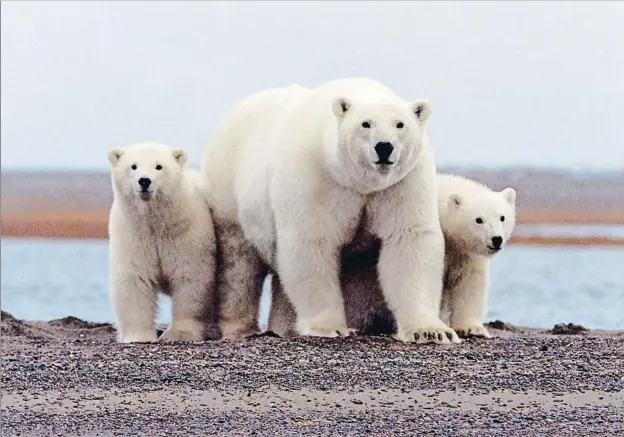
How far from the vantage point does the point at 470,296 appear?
25.8 feet

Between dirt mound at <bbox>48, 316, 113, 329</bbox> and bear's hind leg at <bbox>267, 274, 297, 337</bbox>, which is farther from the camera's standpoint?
dirt mound at <bbox>48, 316, 113, 329</bbox>

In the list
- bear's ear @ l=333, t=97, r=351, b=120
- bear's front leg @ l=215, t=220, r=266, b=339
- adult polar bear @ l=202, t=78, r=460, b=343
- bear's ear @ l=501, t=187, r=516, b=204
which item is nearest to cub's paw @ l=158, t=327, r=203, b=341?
bear's front leg @ l=215, t=220, r=266, b=339

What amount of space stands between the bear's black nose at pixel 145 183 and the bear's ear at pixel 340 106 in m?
1.31

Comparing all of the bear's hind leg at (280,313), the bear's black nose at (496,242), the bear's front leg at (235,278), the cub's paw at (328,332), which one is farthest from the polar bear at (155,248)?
the bear's black nose at (496,242)

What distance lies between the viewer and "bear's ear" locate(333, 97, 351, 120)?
23.4 ft

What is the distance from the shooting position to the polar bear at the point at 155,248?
315 inches

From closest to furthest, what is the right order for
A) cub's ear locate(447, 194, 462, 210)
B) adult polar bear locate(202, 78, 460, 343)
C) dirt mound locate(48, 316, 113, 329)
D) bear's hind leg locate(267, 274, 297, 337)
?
1. adult polar bear locate(202, 78, 460, 343)
2. cub's ear locate(447, 194, 462, 210)
3. bear's hind leg locate(267, 274, 297, 337)
4. dirt mound locate(48, 316, 113, 329)

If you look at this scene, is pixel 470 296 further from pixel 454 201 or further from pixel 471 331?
pixel 454 201

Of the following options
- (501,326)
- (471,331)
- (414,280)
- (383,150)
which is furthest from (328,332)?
(501,326)

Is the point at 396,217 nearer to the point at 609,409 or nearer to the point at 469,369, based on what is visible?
the point at 469,369

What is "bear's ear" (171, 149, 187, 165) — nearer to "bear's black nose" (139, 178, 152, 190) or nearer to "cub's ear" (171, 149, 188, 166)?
"cub's ear" (171, 149, 188, 166)

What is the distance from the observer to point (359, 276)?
7973 mm

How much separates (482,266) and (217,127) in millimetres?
2033

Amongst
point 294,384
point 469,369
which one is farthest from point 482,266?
point 294,384
